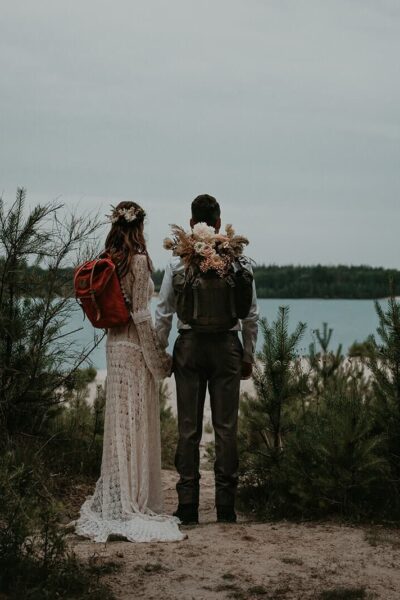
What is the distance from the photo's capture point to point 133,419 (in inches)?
275

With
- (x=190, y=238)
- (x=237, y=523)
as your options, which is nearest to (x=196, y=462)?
(x=237, y=523)

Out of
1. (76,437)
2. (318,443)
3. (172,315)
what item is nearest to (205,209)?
(172,315)

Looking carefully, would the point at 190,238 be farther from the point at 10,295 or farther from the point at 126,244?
the point at 10,295

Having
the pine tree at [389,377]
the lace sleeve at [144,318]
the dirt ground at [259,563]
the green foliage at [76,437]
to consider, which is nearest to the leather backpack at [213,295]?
the lace sleeve at [144,318]

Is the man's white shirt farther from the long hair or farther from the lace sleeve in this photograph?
the long hair

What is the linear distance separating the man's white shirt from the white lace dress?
0.11m

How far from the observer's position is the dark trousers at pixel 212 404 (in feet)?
22.2

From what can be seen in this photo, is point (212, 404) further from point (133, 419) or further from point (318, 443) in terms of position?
point (318, 443)

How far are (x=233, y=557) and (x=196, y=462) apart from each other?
1.33 metres

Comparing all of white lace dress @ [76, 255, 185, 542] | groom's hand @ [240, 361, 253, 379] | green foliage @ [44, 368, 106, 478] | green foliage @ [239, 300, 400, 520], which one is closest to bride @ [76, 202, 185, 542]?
white lace dress @ [76, 255, 185, 542]

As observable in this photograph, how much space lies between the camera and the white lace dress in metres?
6.82

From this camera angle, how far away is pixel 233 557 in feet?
18.7

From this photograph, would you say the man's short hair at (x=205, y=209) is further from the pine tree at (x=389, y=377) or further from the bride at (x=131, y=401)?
the pine tree at (x=389, y=377)

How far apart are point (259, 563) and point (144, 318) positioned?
2.14m
